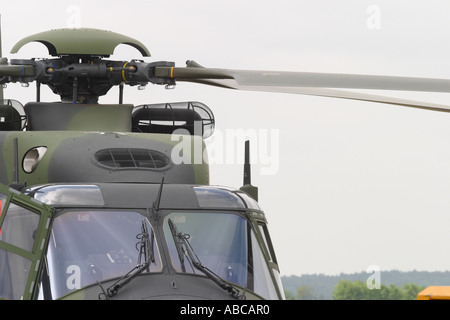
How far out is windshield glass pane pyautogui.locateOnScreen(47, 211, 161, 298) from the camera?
909cm

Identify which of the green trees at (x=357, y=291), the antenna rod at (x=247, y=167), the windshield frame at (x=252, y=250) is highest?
the antenna rod at (x=247, y=167)

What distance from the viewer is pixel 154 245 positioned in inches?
368

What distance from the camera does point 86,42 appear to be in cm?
1181

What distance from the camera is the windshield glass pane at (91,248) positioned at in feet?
29.8

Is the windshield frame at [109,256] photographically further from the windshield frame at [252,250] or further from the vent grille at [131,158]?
the vent grille at [131,158]

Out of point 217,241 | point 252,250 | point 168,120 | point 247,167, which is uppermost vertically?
point 168,120

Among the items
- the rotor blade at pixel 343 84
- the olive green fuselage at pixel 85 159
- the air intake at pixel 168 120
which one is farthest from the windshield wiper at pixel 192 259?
the air intake at pixel 168 120

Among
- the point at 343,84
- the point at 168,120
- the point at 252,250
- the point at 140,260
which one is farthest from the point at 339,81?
the point at 168,120

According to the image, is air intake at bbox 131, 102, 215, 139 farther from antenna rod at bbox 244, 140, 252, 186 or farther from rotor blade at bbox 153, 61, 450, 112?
rotor blade at bbox 153, 61, 450, 112

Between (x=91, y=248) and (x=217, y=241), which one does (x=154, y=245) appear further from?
(x=217, y=241)

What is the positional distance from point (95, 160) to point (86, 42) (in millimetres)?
1860

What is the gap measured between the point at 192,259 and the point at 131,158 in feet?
5.72

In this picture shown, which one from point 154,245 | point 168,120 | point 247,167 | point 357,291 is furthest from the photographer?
point 357,291
